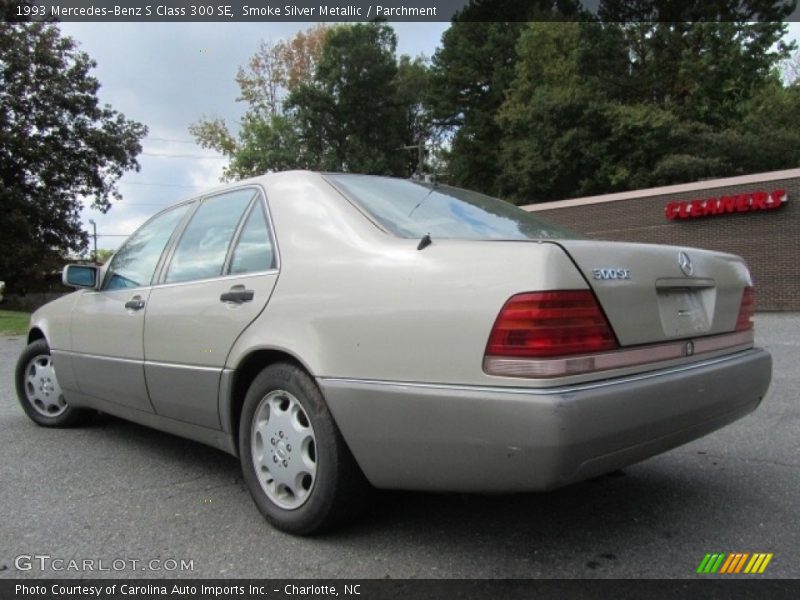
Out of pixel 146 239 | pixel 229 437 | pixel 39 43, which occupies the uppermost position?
pixel 39 43

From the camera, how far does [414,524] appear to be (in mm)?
2881

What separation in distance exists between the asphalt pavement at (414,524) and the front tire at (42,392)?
0.67 m

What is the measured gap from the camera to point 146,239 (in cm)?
411

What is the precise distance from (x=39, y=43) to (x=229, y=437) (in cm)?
3246

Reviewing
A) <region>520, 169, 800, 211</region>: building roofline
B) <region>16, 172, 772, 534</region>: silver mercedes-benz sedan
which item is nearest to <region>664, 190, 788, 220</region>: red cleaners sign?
<region>520, 169, 800, 211</region>: building roofline

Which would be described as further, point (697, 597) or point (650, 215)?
point (650, 215)

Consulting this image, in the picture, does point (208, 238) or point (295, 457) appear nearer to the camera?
point (295, 457)

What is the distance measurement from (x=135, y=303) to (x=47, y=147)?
101ft

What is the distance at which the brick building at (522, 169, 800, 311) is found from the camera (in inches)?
667

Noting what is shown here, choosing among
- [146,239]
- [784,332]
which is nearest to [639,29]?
[784,332]

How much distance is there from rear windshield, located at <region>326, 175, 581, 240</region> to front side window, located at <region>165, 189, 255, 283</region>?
1.93ft

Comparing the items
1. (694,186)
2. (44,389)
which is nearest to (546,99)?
(694,186)

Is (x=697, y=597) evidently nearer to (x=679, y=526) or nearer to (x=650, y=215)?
(x=679, y=526)

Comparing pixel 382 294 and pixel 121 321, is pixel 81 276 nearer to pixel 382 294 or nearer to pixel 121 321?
pixel 121 321
